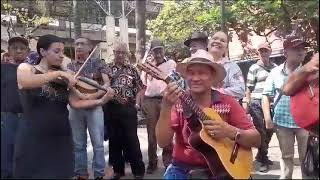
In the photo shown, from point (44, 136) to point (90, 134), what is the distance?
2340 millimetres

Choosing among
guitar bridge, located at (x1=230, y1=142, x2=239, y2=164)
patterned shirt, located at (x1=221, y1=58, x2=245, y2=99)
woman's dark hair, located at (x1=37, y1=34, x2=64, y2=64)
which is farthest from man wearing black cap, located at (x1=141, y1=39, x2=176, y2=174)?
guitar bridge, located at (x1=230, y1=142, x2=239, y2=164)

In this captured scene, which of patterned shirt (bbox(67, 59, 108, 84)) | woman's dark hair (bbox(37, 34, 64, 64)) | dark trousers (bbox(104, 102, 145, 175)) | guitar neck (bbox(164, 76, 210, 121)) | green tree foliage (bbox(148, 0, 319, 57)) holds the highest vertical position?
green tree foliage (bbox(148, 0, 319, 57))

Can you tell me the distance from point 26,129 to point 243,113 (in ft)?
4.31

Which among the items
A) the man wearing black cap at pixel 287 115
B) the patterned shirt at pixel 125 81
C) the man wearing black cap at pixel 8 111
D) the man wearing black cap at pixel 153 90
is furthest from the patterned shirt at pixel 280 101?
the man wearing black cap at pixel 8 111

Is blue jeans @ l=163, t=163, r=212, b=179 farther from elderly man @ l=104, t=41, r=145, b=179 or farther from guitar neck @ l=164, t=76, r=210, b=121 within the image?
elderly man @ l=104, t=41, r=145, b=179

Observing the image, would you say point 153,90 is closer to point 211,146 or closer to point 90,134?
point 90,134

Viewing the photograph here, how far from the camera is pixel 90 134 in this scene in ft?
17.1

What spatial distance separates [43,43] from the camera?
3.44 meters

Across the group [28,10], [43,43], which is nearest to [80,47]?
[43,43]

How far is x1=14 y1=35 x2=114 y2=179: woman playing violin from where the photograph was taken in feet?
9.04

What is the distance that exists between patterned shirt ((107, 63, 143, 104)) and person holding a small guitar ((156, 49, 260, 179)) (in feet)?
8.43

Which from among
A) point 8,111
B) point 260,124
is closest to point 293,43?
point 260,124

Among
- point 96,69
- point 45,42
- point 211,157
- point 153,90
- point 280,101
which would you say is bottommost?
point 211,157

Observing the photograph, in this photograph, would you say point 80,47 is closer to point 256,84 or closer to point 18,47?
point 18,47
